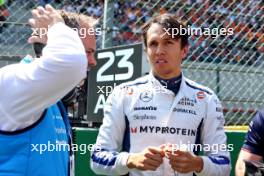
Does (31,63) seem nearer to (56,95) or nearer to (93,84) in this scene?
(56,95)

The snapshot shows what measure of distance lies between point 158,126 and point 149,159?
24cm

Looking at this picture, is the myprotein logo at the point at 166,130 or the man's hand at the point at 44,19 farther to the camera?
the myprotein logo at the point at 166,130

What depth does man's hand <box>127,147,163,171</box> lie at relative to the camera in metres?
2.07

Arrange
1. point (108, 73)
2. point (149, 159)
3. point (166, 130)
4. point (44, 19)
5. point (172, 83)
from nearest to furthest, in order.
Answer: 1. point (44, 19)
2. point (149, 159)
3. point (166, 130)
4. point (172, 83)
5. point (108, 73)

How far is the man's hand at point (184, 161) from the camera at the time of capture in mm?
2082

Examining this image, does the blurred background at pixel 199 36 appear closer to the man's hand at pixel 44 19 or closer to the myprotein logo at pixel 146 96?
the myprotein logo at pixel 146 96

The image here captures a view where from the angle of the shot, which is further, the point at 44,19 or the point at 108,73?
the point at 108,73

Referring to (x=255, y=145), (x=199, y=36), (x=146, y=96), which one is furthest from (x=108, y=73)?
(x=199, y=36)

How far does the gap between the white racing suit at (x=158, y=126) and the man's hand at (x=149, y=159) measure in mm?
106

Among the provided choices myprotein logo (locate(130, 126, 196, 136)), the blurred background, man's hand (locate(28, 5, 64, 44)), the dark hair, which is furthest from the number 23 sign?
man's hand (locate(28, 5, 64, 44))

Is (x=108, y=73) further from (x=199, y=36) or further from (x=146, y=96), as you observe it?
(x=199, y=36)

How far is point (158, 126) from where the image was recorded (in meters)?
2.28

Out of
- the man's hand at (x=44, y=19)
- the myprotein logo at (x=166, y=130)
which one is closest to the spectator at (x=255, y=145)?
the myprotein logo at (x=166, y=130)

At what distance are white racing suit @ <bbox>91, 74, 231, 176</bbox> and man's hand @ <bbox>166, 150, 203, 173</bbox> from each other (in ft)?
0.21
